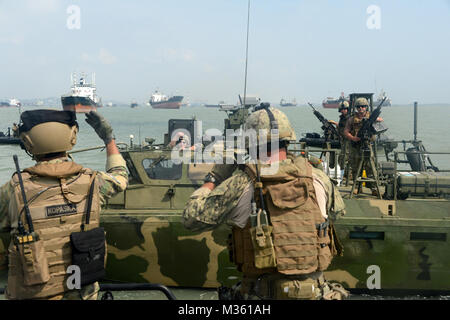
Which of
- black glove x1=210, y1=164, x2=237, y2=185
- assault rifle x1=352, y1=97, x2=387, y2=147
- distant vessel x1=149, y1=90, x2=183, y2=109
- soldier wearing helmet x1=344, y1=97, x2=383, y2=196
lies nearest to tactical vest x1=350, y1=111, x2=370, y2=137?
soldier wearing helmet x1=344, y1=97, x2=383, y2=196

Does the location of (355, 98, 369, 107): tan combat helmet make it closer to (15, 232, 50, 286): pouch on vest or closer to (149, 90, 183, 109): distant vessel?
(15, 232, 50, 286): pouch on vest

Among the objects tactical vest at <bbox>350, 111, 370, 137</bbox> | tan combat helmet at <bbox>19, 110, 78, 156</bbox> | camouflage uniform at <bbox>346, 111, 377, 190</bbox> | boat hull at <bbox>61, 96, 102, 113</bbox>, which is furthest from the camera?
tactical vest at <bbox>350, 111, 370, 137</bbox>

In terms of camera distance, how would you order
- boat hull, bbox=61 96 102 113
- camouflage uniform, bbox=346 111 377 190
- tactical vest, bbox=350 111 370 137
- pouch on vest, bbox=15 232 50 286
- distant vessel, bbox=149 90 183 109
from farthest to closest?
distant vessel, bbox=149 90 183 109 < tactical vest, bbox=350 111 370 137 < camouflage uniform, bbox=346 111 377 190 < boat hull, bbox=61 96 102 113 < pouch on vest, bbox=15 232 50 286

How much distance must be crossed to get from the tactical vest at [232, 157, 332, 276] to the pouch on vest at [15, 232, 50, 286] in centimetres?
121

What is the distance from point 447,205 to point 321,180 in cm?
493

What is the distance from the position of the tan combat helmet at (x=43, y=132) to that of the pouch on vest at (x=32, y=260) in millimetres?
522

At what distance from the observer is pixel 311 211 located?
9.45 ft

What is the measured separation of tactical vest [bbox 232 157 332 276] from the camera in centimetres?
281

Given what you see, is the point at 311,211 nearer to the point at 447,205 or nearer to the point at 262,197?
the point at 262,197

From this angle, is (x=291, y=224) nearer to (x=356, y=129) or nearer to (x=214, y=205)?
(x=214, y=205)

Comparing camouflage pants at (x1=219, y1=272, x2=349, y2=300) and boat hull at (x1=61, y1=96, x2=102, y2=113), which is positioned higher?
boat hull at (x1=61, y1=96, x2=102, y2=113)
